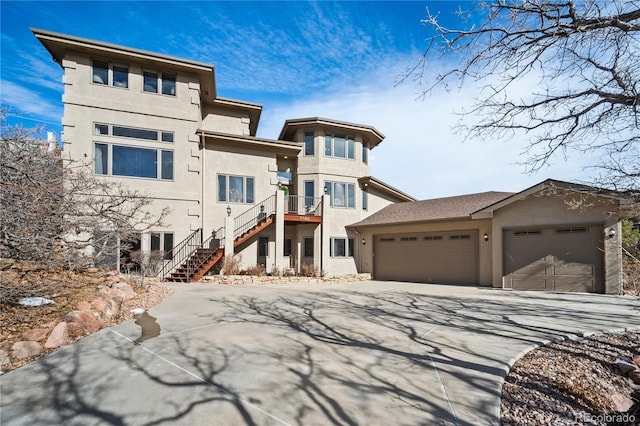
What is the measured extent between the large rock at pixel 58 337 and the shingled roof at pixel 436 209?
14.1 metres

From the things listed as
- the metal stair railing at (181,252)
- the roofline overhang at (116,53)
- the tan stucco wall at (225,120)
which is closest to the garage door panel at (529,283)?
the metal stair railing at (181,252)

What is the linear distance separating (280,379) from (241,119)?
16799 mm

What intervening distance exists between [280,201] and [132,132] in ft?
23.4

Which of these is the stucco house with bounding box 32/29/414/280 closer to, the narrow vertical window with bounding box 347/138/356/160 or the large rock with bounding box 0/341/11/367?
the narrow vertical window with bounding box 347/138/356/160

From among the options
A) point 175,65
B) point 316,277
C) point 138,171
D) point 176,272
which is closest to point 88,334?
point 176,272

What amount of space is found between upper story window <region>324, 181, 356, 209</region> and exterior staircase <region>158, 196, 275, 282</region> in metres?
3.36

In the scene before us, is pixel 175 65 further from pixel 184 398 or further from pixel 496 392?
pixel 496 392

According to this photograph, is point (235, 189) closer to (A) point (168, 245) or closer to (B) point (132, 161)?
(A) point (168, 245)

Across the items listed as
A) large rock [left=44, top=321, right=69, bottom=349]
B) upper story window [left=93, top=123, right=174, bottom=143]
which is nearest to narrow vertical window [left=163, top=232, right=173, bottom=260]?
upper story window [left=93, top=123, right=174, bottom=143]

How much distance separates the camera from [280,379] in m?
4.28

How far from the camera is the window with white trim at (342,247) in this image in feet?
61.3

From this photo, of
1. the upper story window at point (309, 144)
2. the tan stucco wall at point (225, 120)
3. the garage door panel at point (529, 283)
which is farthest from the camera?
the upper story window at point (309, 144)

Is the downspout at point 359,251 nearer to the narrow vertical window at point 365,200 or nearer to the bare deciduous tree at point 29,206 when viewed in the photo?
the narrow vertical window at point 365,200

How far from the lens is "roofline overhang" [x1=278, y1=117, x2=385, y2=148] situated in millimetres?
18484
